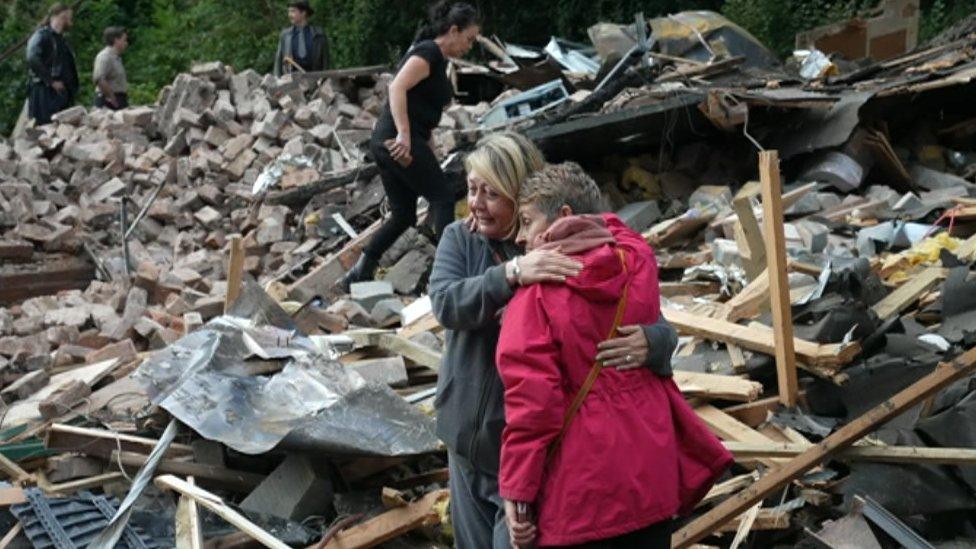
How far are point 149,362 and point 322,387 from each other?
0.80m

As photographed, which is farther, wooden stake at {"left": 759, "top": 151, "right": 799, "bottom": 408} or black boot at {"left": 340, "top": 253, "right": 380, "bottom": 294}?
black boot at {"left": 340, "top": 253, "right": 380, "bottom": 294}

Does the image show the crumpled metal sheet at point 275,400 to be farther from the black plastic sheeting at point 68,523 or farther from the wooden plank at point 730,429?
the wooden plank at point 730,429

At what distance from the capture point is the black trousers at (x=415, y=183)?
306 inches

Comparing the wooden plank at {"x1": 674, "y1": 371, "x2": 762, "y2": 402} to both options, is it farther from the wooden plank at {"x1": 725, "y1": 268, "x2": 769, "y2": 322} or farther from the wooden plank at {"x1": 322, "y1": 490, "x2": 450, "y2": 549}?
the wooden plank at {"x1": 322, "y1": 490, "x2": 450, "y2": 549}

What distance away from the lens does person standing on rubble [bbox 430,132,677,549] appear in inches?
136

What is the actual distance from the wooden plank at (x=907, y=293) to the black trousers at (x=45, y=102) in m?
11.7

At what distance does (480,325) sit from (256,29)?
21437 millimetres

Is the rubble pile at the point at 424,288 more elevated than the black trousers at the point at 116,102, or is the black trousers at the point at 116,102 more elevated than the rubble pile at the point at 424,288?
the rubble pile at the point at 424,288

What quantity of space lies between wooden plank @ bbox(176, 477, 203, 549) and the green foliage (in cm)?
1718

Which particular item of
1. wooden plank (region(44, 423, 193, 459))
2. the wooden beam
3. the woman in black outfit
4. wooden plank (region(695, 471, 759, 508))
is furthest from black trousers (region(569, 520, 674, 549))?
the woman in black outfit

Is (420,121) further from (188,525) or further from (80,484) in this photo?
(188,525)

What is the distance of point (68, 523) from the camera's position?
504 cm

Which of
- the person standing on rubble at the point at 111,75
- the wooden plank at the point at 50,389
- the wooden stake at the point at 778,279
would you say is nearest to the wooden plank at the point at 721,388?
the wooden stake at the point at 778,279

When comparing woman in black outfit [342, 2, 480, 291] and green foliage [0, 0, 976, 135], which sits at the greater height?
woman in black outfit [342, 2, 480, 291]
